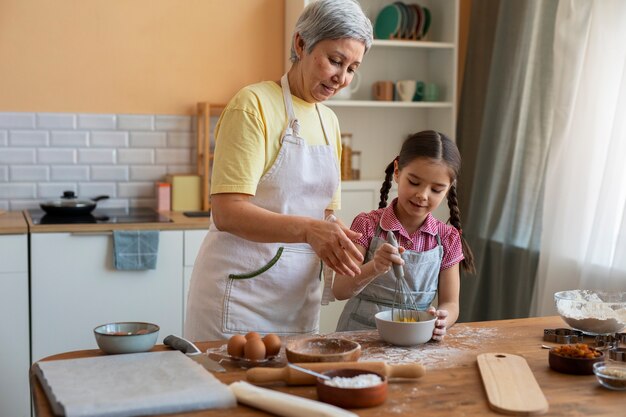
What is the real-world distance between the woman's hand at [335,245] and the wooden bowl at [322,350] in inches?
7.3

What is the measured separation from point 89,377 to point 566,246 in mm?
2532

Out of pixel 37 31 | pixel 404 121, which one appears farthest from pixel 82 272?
pixel 404 121

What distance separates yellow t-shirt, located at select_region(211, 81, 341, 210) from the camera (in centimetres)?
225

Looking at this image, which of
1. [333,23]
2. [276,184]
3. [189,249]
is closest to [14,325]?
[189,249]

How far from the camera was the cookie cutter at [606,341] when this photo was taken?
2170 mm

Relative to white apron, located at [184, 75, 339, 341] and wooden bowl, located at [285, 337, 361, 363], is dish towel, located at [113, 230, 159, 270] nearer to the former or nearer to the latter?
white apron, located at [184, 75, 339, 341]

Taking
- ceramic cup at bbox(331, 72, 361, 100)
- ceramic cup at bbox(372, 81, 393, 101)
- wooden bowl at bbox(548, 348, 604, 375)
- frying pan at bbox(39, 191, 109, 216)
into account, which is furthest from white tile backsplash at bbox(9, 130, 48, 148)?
wooden bowl at bbox(548, 348, 604, 375)

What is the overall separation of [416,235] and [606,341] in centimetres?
65

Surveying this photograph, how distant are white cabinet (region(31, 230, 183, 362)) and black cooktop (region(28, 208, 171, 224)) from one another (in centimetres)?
13

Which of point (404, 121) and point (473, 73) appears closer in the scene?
point (473, 73)

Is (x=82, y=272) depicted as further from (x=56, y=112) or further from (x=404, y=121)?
(x=404, y=121)

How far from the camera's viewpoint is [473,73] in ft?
15.0

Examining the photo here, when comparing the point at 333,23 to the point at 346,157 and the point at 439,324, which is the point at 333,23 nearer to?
the point at 439,324

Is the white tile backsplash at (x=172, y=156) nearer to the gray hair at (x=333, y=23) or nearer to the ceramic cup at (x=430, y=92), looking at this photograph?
the ceramic cup at (x=430, y=92)
